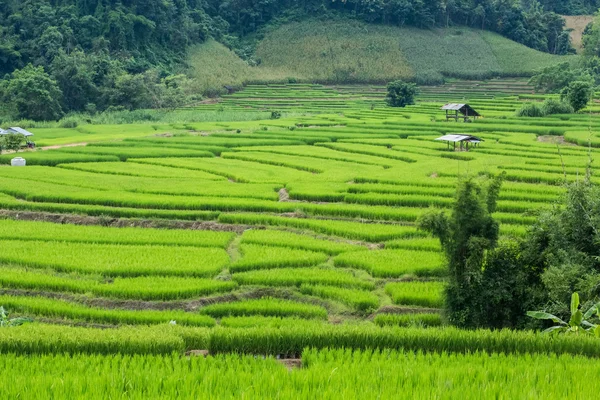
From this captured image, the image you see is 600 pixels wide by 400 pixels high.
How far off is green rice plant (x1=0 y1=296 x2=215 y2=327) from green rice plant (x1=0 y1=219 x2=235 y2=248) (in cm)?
385

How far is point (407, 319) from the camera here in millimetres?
10125

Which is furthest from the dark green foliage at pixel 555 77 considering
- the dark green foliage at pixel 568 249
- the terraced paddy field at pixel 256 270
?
the dark green foliage at pixel 568 249

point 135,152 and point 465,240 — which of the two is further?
point 135,152

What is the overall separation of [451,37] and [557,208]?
63.9 meters

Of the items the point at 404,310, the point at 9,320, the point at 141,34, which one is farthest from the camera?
the point at 141,34

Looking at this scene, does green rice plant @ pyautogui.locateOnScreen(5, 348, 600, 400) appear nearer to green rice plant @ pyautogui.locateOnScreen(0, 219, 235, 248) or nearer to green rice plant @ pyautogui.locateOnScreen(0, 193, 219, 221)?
green rice plant @ pyautogui.locateOnScreen(0, 219, 235, 248)

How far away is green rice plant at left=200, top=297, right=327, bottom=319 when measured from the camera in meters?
10.4

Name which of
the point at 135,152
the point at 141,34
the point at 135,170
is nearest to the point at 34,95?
the point at 135,152

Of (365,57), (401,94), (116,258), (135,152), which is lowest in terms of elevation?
(116,258)

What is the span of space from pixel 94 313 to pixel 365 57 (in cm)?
5906

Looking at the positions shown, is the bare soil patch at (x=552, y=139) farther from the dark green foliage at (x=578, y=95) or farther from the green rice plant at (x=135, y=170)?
the green rice plant at (x=135, y=170)

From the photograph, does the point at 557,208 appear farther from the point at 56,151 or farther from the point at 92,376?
the point at 56,151

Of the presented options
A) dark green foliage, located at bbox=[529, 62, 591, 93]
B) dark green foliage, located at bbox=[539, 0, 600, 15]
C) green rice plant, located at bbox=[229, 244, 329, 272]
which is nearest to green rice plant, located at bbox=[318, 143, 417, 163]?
green rice plant, located at bbox=[229, 244, 329, 272]

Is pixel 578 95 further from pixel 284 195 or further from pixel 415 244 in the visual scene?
pixel 415 244
